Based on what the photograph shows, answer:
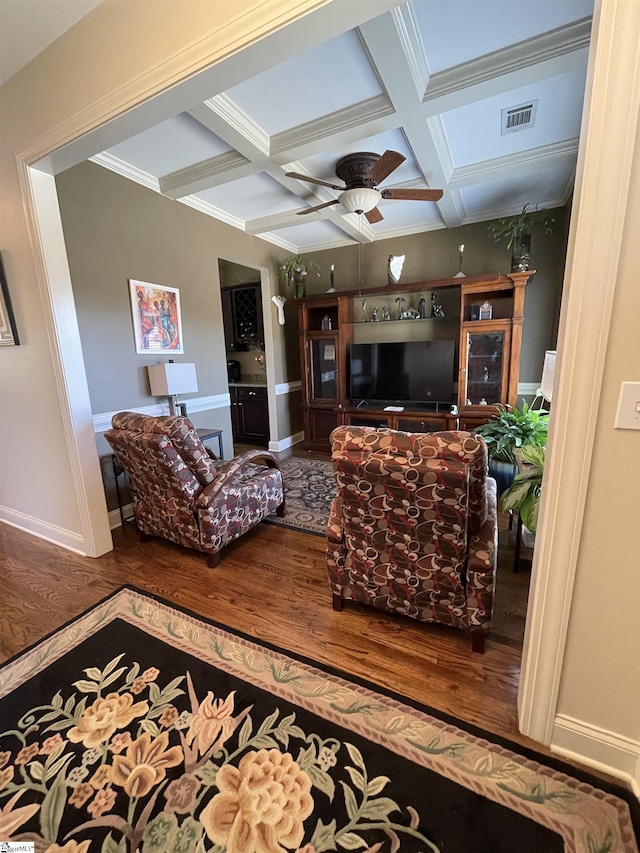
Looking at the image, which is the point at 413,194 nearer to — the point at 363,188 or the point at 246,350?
the point at 363,188

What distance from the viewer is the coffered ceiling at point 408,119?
1679mm

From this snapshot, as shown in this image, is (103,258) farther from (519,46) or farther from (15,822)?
(15,822)

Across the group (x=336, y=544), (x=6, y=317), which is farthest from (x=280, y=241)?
(x=336, y=544)

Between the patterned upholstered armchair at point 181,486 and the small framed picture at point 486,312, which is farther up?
the small framed picture at point 486,312

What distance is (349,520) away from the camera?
1.69 m

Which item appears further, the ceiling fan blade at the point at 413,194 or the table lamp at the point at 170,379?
the table lamp at the point at 170,379

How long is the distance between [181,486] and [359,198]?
2509 mm

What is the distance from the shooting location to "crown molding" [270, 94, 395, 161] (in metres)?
2.14

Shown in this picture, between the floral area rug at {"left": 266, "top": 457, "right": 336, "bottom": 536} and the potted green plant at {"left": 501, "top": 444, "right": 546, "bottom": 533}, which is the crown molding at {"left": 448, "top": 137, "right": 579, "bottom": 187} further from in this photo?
the floral area rug at {"left": 266, "top": 457, "right": 336, "bottom": 536}

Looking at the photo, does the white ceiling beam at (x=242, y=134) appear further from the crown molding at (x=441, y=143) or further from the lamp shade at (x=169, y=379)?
the lamp shade at (x=169, y=379)

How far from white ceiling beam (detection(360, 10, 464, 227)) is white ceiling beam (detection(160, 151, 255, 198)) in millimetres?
1173

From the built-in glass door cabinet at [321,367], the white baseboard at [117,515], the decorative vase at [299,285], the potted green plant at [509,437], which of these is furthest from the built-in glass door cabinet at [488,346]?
the white baseboard at [117,515]

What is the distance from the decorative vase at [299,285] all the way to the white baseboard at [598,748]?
4531 mm

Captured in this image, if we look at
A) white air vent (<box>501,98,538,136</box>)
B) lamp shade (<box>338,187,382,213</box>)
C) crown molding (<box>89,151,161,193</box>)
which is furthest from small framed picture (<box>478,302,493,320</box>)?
crown molding (<box>89,151,161,193</box>)
